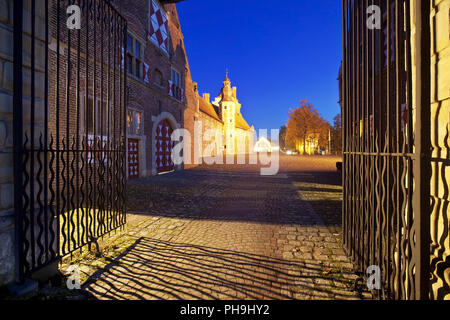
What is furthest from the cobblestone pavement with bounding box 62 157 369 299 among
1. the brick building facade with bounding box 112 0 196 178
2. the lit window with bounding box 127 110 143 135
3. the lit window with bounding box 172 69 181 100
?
the lit window with bounding box 172 69 181 100

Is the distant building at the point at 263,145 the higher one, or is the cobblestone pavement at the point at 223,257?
the distant building at the point at 263,145

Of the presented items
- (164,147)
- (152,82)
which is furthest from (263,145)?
(152,82)

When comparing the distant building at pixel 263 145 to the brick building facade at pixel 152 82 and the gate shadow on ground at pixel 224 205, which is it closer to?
the brick building facade at pixel 152 82

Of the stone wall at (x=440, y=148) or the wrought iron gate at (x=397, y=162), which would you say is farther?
the stone wall at (x=440, y=148)

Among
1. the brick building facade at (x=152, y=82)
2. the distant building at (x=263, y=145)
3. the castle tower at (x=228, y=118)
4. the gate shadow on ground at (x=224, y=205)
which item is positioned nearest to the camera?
the gate shadow on ground at (x=224, y=205)

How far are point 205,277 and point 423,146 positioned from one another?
2.34 m

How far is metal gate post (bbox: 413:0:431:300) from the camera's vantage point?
5.20 ft

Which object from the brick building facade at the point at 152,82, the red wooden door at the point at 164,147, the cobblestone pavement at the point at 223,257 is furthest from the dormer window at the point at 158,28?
the cobblestone pavement at the point at 223,257

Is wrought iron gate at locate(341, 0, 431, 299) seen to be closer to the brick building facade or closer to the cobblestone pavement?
the cobblestone pavement

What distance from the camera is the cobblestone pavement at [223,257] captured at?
2.40 metres

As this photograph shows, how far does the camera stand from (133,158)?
38.1 feet

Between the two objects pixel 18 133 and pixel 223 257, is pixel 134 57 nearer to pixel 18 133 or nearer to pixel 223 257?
pixel 18 133
